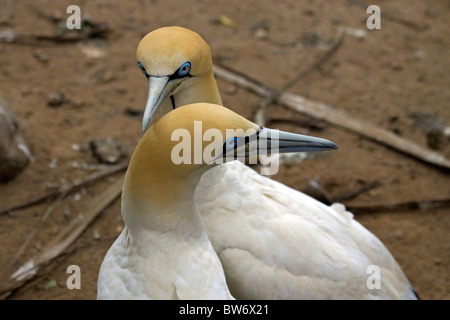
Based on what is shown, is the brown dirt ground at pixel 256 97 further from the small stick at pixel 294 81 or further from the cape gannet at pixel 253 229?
the cape gannet at pixel 253 229

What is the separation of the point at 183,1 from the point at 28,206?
12.7 ft

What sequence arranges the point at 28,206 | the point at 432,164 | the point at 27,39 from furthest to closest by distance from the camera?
1. the point at 27,39
2. the point at 432,164
3. the point at 28,206

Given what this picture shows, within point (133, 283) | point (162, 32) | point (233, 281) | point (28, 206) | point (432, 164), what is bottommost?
point (432, 164)

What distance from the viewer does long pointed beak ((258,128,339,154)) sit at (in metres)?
2.59

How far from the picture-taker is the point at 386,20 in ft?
24.1

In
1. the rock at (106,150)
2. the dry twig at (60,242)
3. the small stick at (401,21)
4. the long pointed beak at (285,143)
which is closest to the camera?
the long pointed beak at (285,143)

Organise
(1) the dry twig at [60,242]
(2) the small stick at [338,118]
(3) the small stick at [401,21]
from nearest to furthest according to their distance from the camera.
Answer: (1) the dry twig at [60,242]
(2) the small stick at [338,118]
(3) the small stick at [401,21]

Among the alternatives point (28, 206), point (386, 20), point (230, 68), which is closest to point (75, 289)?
point (28, 206)

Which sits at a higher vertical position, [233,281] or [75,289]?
[233,281]

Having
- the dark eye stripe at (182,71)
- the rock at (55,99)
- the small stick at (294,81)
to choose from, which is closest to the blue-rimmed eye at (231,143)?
the dark eye stripe at (182,71)

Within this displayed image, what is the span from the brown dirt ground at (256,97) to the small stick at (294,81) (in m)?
0.07

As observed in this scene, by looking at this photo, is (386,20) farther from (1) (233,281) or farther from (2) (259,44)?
(1) (233,281)

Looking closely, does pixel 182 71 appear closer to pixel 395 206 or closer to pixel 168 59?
pixel 168 59

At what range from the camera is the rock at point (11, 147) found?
461cm
